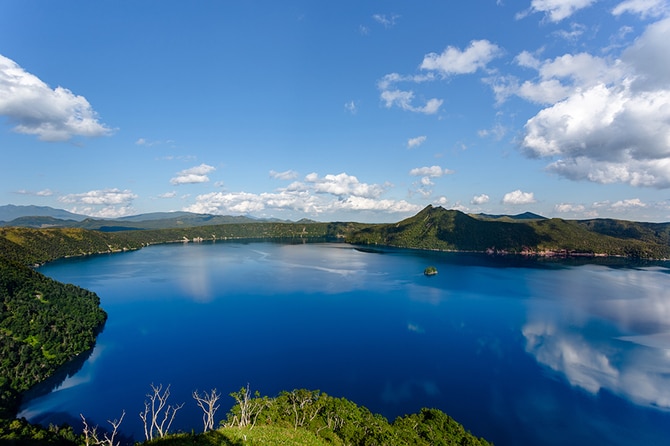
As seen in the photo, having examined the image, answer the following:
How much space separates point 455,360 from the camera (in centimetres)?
8650

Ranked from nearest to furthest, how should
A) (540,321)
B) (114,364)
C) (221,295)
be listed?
(114,364) < (540,321) < (221,295)

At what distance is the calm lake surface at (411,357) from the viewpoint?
2534 inches

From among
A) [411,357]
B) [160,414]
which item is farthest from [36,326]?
[411,357]

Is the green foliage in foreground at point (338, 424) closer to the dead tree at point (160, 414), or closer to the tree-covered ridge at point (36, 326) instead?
the dead tree at point (160, 414)

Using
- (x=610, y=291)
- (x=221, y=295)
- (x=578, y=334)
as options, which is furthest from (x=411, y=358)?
(x=610, y=291)

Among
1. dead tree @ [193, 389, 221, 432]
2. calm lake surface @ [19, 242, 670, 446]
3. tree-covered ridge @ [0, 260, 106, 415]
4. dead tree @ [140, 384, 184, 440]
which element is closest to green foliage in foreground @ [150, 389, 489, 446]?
dead tree @ [193, 389, 221, 432]

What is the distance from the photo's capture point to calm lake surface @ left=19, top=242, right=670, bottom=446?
64375mm

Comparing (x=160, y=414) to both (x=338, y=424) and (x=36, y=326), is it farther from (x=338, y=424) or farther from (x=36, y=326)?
(x=36, y=326)

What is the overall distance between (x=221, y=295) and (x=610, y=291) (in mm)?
198008

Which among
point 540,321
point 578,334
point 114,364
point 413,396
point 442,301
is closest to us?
point 413,396

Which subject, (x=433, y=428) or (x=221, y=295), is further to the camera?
(x=221, y=295)

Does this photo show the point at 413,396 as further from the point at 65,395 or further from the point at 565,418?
the point at 65,395

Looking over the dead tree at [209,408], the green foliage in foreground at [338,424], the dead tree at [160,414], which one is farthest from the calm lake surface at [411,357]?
the green foliage in foreground at [338,424]

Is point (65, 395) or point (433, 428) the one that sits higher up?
point (433, 428)
